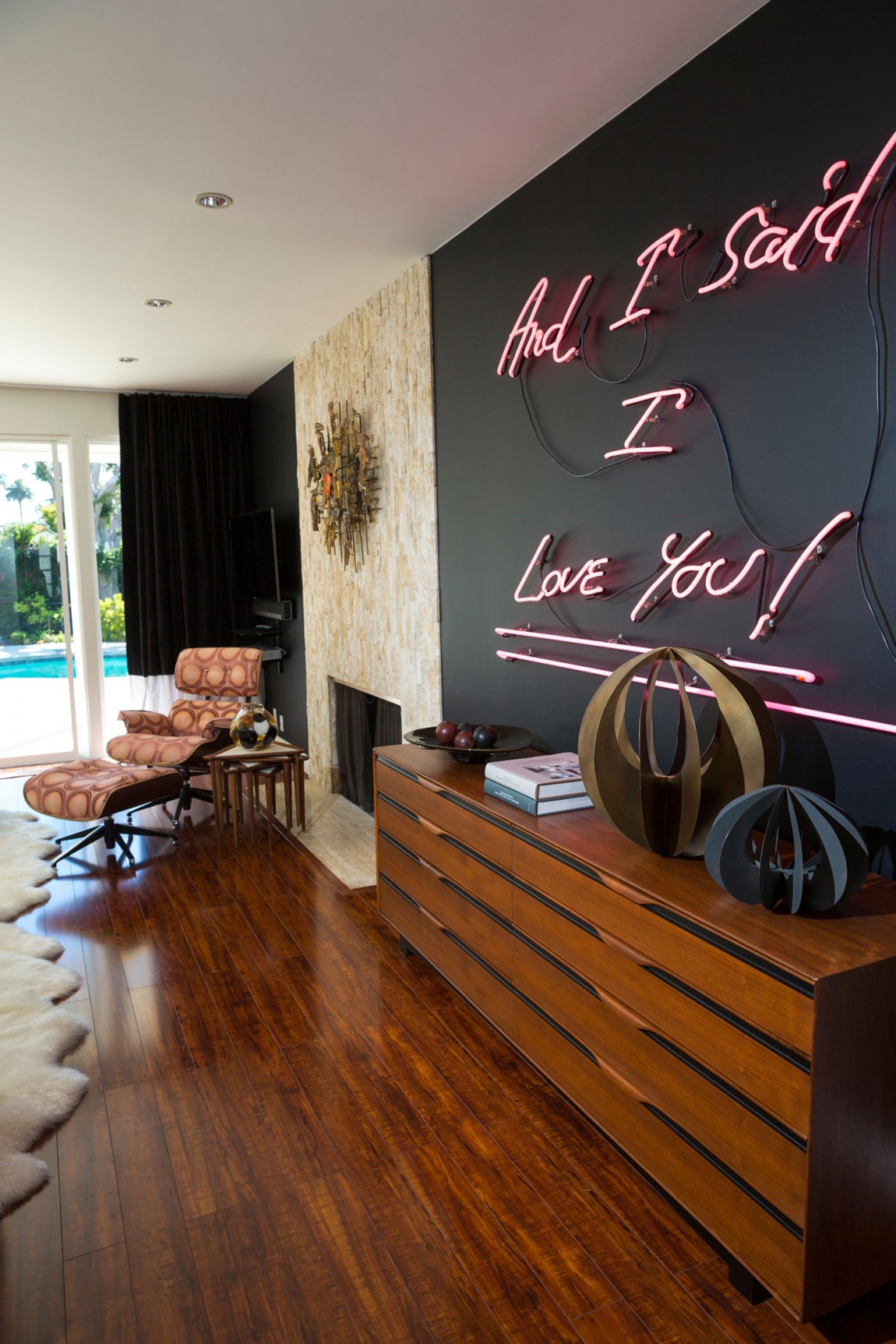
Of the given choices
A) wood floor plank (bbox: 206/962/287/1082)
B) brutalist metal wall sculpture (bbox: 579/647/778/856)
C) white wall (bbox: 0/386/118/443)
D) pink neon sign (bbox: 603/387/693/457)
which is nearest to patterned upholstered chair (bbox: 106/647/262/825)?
wood floor plank (bbox: 206/962/287/1082)

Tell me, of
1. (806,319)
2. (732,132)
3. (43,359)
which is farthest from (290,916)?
(43,359)

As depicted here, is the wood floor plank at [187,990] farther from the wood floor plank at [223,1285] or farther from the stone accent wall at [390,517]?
the stone accent wall at [390,517]

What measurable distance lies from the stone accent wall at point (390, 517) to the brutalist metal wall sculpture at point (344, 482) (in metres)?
0.07

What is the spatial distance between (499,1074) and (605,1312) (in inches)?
31.8

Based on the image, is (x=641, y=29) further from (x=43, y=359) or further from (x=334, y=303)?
(x=43, y=359)

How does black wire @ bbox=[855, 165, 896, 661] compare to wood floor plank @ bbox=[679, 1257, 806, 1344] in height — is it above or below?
above

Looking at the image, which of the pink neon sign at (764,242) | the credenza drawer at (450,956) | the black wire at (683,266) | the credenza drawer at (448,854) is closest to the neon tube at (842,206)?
the pink neon sign at (764,242)

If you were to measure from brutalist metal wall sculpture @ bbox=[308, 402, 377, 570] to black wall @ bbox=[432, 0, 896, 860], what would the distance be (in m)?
1.18

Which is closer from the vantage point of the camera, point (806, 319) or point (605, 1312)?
point (605, 1312)

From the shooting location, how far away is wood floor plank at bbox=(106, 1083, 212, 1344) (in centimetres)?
168

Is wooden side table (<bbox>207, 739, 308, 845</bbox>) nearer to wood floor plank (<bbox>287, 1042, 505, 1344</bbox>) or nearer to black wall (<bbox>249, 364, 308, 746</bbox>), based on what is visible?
black wall (<bbox>249, 364, 308, 746</bbox>)

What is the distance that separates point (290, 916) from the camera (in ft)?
11.9

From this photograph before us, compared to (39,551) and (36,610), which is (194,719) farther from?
(39,551)

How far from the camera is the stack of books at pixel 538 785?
2426 millimetres
